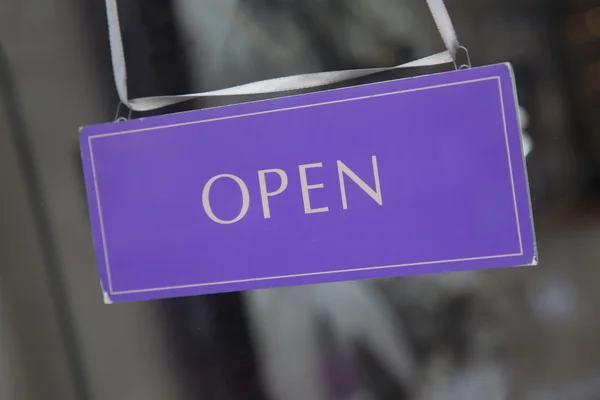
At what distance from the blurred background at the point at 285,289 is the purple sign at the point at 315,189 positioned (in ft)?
0.11

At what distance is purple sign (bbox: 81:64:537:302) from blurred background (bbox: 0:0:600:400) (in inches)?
1.3

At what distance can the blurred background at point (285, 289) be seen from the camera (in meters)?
0.44

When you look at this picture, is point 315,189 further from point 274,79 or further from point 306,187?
point 274,79

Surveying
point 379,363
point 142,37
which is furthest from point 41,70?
point 379,363

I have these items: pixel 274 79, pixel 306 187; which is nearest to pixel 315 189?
pixel 306 187

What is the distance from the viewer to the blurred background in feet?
1.45

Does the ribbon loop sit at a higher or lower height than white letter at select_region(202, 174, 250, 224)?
higher

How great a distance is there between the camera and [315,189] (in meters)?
0.44

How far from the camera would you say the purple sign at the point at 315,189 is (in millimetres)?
420

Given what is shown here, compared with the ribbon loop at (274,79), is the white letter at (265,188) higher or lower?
lower

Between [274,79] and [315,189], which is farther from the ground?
[274,79]

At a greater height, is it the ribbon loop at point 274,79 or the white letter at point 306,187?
the ribbon loop at point 274,79

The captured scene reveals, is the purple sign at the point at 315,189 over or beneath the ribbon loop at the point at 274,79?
beneath

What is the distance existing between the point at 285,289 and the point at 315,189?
11cm
